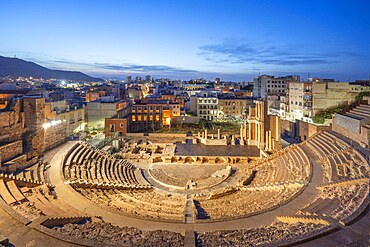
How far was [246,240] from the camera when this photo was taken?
9406 millimetres

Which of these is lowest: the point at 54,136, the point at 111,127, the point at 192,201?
Answer: the point at 192,201

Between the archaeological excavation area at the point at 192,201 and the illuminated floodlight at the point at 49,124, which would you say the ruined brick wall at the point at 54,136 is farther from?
the archaeological excavation area at the point at 192,201

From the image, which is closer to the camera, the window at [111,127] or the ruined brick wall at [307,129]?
the ruined brick wall at [307,129]

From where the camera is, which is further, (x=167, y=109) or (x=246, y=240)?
(x=167, y=109)

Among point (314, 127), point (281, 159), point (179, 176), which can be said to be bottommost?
point (179, 176)

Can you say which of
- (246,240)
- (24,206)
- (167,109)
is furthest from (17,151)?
(167,109)

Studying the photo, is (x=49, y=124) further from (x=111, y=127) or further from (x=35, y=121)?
(x=111, y=127)

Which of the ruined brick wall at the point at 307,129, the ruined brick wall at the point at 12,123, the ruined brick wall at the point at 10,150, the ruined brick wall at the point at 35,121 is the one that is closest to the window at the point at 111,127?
the ruined brick wall at the point at 35,121

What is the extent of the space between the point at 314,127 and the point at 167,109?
3358 cm

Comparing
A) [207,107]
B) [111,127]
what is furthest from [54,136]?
[207,107]

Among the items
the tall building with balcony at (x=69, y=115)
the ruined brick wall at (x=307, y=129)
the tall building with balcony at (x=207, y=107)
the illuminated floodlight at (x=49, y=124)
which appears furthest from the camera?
the tall building with balcony at (x=207, y=107)

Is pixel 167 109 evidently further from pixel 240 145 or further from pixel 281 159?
pixel 281 159

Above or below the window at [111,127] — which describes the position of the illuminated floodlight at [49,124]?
above

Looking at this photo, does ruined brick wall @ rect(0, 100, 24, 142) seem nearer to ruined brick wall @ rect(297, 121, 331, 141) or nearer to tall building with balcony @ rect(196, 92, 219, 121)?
ruined brick wall @ rect(297, 121, 331, 141)
